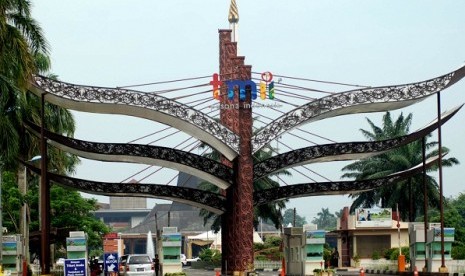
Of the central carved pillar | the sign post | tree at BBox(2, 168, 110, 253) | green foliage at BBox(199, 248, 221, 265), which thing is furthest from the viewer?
green foliage at BBox(199, 248, 221, 265)

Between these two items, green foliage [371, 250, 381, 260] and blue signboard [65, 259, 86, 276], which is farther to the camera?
green foliage [371, 250, 381, 260]

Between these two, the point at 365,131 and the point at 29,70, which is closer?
the point at 29,70

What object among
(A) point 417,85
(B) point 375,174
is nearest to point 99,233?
(B) point 375,174

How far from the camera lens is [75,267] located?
127 feet

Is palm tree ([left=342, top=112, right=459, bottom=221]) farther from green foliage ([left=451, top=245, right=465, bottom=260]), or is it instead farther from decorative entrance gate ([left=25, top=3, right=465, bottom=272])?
decorative entrance gate ([left=25, top=3, right=465, bottom=272])

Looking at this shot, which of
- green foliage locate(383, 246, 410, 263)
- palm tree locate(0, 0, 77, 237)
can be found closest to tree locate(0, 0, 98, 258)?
palm tree locate(0, 0, 77, 237)

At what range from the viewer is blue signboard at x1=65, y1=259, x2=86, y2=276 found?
38594 mm

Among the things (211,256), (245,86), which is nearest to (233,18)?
(245,86)

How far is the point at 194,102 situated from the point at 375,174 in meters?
38.3

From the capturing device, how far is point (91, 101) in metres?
45.4

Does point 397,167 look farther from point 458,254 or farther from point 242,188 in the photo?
point 242,188

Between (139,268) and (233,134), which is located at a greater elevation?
(233,134)

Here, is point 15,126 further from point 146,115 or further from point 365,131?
point 365,131

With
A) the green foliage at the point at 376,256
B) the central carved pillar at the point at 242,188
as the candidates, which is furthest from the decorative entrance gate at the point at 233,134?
the green foliage at the point at 376,256
